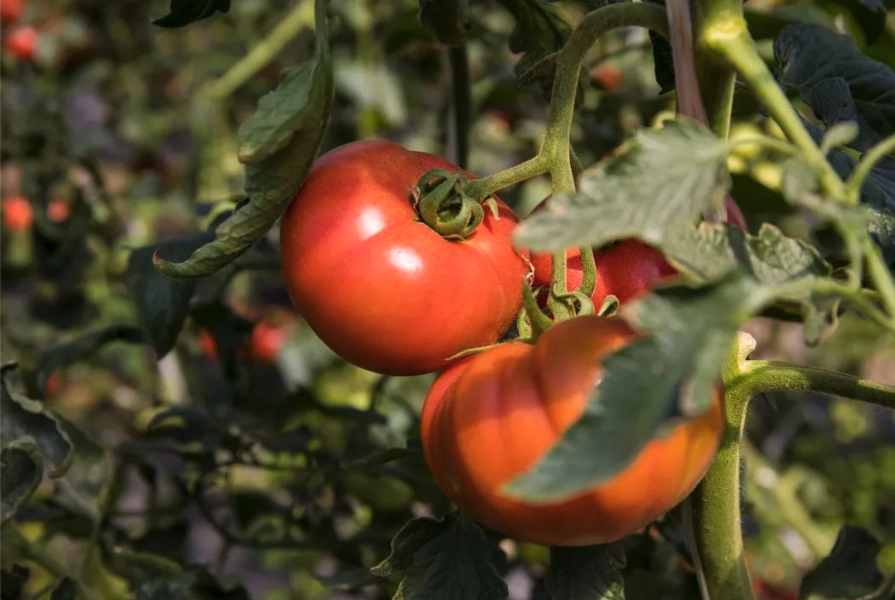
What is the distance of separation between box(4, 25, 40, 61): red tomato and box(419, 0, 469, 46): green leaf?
1966mm

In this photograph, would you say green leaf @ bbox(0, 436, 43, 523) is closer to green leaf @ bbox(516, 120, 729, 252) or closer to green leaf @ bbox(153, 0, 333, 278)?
green leaf @ bbox(153, 0, 333, 278)

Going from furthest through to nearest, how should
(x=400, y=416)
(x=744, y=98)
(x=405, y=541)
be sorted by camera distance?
1. (x=400, y=416)
2. (x=744, y=98)
3. (x=405, y=541)

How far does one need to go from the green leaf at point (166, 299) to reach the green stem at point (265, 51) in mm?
1158

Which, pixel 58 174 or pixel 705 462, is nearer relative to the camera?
pixel 705 462

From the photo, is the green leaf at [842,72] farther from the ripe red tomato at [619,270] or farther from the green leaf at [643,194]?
the green leaf at [643,194]

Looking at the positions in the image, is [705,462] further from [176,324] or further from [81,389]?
[81,389]

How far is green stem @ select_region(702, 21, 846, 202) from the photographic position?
458 mm

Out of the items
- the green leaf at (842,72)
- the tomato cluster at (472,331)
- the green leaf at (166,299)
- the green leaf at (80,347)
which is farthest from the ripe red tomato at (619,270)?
the green leaf at (80,347)

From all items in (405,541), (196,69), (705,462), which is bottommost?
(196,69)

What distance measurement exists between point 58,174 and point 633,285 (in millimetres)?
1213

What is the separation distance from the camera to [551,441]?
1.66 feet

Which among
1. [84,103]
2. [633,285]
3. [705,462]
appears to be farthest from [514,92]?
[84,103]

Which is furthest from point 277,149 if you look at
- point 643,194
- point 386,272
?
point 643,194

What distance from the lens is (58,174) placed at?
1.59m
